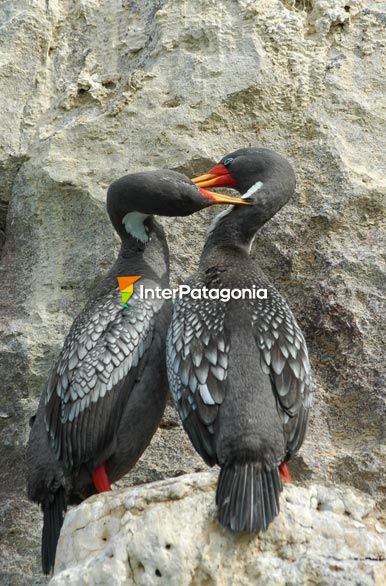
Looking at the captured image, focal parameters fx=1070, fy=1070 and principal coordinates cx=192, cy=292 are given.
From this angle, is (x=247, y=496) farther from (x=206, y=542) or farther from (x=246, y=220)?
(x=246, y=220)

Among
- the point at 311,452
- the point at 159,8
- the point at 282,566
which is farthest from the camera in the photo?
the point at 159,8

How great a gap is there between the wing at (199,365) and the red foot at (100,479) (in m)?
0.58

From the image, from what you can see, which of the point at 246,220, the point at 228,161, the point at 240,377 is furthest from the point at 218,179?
the point at 240,377

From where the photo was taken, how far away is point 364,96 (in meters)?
7.54

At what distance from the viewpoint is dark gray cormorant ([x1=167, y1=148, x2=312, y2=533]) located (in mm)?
4891

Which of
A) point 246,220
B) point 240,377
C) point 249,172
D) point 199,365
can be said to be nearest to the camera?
point 240,377

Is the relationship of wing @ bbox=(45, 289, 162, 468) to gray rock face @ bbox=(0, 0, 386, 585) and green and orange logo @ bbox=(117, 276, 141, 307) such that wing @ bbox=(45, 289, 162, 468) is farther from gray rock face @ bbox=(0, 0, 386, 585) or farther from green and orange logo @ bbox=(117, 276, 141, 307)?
gray rock face @ bbox=(0, 0, 386, 585)

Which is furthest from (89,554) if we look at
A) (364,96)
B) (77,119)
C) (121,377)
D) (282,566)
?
(364,96)

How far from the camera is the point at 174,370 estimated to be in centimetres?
558

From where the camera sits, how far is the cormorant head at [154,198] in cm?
624

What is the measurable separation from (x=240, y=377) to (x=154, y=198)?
1.40 metres

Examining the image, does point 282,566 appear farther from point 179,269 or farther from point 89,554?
point 179,269

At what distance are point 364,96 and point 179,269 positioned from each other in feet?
6.13

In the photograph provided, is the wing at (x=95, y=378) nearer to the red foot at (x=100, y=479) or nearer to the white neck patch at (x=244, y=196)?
the red foot at (x=100, y=479)
